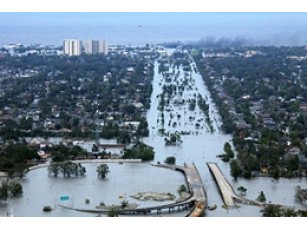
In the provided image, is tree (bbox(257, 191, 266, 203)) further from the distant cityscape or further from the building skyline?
the building skyline

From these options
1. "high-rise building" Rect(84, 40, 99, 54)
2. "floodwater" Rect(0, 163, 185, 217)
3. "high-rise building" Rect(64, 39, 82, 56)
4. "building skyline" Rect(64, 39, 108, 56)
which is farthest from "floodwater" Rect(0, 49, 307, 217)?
"high-rise building" Rect(84, 40, 99, 54)

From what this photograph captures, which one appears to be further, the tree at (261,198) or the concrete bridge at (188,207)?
the tree at (261,198)

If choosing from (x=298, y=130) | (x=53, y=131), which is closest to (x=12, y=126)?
(x=53, y=131)

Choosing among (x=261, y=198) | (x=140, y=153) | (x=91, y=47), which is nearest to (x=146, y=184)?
(x=261, y=198)

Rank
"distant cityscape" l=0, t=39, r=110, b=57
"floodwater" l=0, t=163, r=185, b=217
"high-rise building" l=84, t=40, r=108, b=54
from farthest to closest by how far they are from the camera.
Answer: "high-rise building" l=84, t=40, r=108, b=54 < "distant cityscape" l=0, t=39, r=110, b=57 < "floodwater" l=0, t=163, r=185, b=217

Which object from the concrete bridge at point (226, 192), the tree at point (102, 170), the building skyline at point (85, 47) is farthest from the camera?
the building skyline at point (85, 47)

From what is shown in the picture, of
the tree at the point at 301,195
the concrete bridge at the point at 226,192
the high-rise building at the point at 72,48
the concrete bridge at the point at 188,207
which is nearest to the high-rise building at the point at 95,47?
the high-rise building at the point at 72,48

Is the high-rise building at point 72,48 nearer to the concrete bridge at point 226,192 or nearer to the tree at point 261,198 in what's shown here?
the concrete bridge at point 226,192

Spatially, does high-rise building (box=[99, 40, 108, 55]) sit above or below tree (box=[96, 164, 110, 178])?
above
